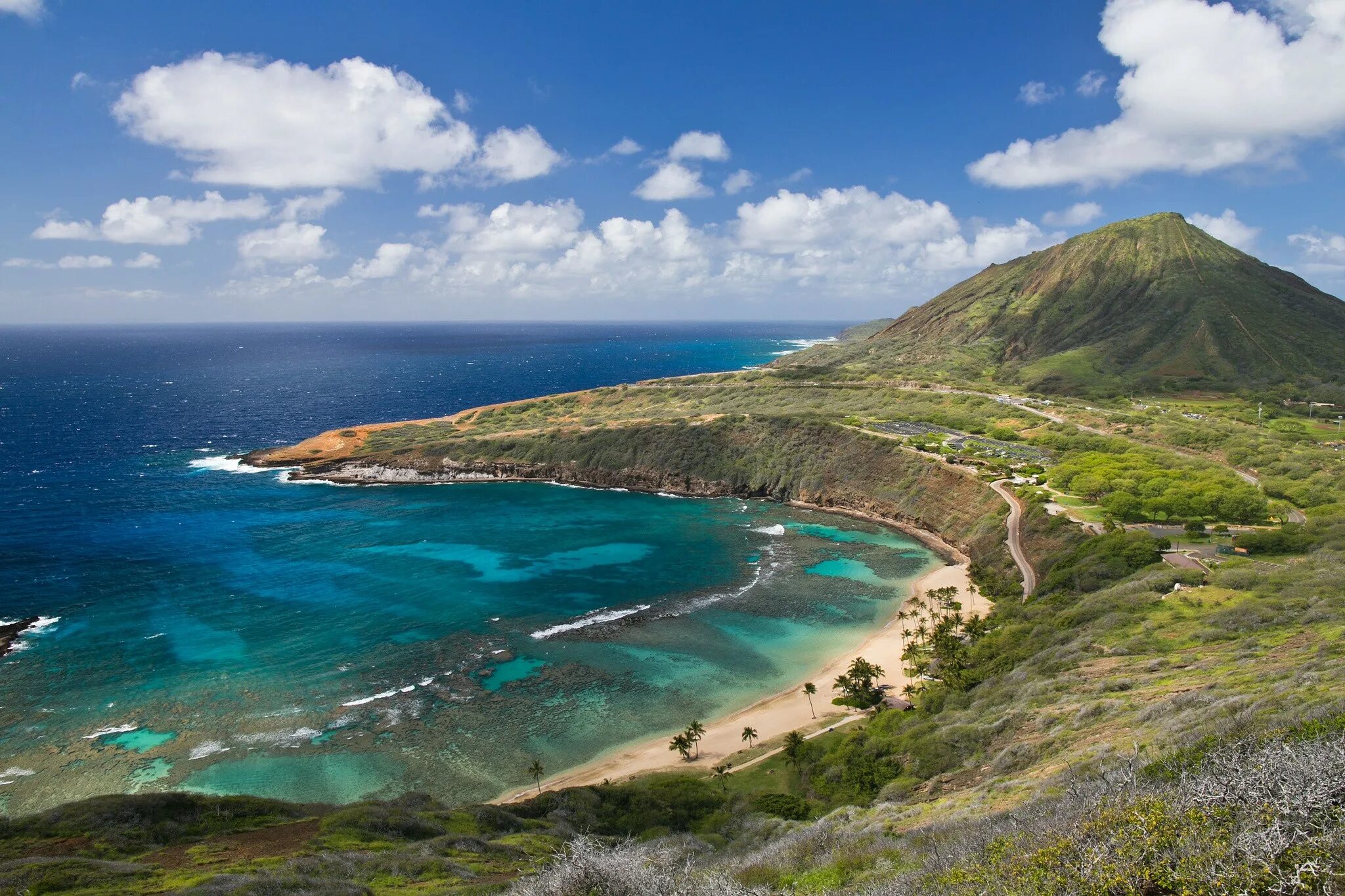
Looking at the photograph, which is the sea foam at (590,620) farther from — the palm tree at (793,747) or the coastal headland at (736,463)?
the palm tree at (793,747)

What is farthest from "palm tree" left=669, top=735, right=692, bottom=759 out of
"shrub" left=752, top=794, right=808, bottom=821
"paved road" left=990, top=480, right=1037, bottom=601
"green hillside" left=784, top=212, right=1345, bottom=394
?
"green hillside" left=784, top=212, right=1345, bottom=394

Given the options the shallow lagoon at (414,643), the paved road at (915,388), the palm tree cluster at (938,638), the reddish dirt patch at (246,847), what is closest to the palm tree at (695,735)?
the shallow lagoon at (414,643)

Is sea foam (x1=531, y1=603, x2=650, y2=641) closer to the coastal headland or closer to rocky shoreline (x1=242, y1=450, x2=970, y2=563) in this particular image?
the coastal headland

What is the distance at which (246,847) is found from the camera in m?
25.9

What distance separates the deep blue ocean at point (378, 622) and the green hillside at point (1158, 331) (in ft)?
332

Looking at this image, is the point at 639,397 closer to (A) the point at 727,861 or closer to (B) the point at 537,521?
(B) the point at 537,521

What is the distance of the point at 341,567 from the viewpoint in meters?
67.2

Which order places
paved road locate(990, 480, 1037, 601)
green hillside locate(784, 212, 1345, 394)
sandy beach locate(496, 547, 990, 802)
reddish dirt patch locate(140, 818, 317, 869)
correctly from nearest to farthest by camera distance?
reddish dirt patch locate(140, 818, 317, 869), sandy beach locate(496, 547, 990, 802), paved road locate(990, 480, 1037, 601), green hillside locate(784, 212, 1345, 394)

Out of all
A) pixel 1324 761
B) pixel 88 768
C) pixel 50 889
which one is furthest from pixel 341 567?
pixel 1324 761

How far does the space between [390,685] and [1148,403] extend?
12839cm

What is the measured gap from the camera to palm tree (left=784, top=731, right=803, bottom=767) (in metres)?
36.4

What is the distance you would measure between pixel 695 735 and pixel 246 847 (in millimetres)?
21665

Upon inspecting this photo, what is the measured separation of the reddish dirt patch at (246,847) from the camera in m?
24.4

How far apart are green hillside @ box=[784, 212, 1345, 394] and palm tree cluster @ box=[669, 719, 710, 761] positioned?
416 feet
